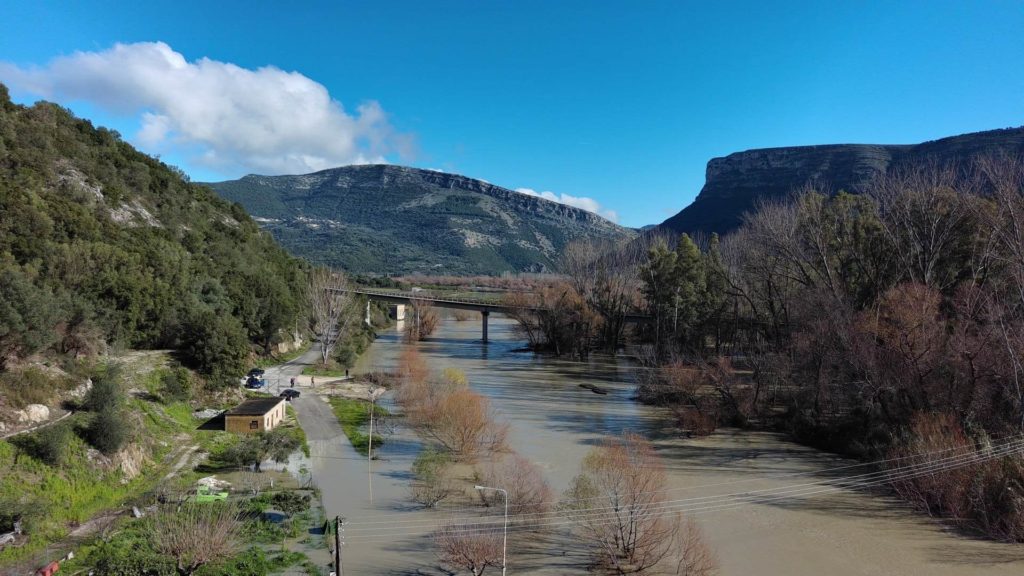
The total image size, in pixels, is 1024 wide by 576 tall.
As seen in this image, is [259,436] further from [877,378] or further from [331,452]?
[877,378]

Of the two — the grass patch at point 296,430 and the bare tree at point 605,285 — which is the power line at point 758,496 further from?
the bare tree at point 605,285

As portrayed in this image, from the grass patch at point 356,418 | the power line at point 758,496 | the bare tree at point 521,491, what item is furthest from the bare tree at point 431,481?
the grass patch at point 356,418

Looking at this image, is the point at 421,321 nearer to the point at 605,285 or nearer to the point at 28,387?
the point at 605,285

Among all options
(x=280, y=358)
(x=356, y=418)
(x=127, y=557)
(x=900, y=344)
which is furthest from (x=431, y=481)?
(x=280, y=358)

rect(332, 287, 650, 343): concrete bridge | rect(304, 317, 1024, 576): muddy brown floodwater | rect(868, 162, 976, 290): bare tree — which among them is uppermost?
rect(868, 162, 976, 290): bare tree

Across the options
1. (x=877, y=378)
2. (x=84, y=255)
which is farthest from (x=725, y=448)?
(x=84, y=255)

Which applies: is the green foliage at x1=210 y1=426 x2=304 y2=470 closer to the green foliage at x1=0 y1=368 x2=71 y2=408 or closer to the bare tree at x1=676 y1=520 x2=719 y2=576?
the green foliage at x1=0 y1=368 x2=71 y2=408

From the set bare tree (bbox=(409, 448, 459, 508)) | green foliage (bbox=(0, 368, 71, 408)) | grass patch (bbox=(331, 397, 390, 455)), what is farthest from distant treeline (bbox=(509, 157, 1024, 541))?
green foliage (bbox=(0, 368, 71, 408))
